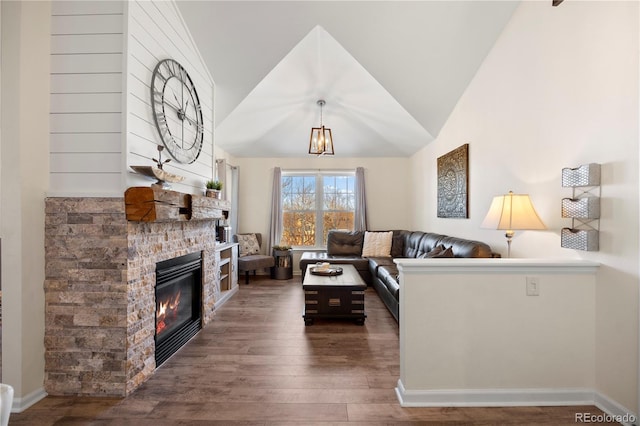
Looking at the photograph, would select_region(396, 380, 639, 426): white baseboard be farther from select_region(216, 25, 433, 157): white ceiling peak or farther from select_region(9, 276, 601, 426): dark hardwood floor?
select_region(216, 25, 433, 157): white ceiling peak

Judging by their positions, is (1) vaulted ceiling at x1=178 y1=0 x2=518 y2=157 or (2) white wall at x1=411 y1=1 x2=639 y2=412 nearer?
(2) white wall at x1=411 y1=1 x2=639 y2=412

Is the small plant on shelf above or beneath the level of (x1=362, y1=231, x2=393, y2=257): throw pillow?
above

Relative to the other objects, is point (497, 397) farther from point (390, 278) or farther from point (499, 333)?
point (390, 278)

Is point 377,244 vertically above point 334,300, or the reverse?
point 377,244

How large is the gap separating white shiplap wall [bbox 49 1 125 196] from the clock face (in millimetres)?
328

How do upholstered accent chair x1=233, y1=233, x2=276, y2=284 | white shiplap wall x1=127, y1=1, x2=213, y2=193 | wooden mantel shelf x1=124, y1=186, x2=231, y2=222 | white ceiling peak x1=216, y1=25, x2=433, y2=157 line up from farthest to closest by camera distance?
upholstered accent chair x1=233, y1=233, x2=276, y2=284, white ceiling peak x1=216, y1=25, x2=433, y2=157, white shiplap wall x1=127, y1=1, x2=213, y2=193, wooden mantel shelf x1=124, y1=186, x2=231, y2=222

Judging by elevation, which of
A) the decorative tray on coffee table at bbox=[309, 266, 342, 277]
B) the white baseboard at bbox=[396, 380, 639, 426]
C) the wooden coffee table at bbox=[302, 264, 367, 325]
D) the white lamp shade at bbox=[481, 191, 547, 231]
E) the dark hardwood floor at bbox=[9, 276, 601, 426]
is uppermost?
the white lamp shade at bbox=[481, 191, 547, 231]

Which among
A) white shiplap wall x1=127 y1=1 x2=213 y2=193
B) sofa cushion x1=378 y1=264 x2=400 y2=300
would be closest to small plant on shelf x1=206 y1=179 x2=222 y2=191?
white shiplap wall x1=127 y1=1 x2=213 y2=193

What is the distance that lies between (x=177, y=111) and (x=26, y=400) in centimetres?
237

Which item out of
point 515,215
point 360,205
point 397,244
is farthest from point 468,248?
point 360,205

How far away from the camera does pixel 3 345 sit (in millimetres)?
1963

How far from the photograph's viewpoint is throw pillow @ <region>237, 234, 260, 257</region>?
585 cm

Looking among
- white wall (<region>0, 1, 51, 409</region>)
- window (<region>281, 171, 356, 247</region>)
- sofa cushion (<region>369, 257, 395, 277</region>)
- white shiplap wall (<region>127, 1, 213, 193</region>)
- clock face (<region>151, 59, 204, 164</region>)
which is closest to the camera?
white wall (<region>0, 1, 51, 409</region>)

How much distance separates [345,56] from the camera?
364cm
